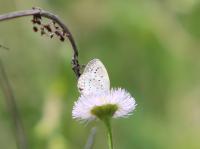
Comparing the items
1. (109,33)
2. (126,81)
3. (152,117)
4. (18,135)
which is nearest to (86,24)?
(109,33)

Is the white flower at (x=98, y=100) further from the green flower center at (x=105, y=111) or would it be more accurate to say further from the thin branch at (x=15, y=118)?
the thin branch at (x=15, y=118)

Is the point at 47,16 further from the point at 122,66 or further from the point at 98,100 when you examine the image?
the point at 122,66

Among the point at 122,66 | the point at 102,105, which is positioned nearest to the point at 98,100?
the point at 102,105

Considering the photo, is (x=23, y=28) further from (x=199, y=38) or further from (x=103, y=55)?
(x=199, y=38)

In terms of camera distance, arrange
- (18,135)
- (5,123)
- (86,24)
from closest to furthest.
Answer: (18,135), (5,123), (86,24)

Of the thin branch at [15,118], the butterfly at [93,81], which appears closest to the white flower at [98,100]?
the butterfly at [93,81]

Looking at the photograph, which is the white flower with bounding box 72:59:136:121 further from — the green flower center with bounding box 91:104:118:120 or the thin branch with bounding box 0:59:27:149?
the thin branch with bounding box 0:59:27:149

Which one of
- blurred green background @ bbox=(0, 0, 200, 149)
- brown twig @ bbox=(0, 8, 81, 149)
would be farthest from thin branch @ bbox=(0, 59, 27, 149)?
blurred green background @ bbox=(0, 0, 200, 149)

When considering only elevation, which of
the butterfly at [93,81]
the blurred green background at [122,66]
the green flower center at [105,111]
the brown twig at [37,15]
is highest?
the blurred green background at [122,66]
